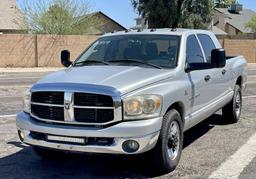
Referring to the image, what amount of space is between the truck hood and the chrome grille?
195mm

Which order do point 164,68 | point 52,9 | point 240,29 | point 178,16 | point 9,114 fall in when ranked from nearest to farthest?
point 164,68 → point 9,114 → point 52,9 → point 178,16 → point 240,29

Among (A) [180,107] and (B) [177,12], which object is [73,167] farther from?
(B) [177,12]

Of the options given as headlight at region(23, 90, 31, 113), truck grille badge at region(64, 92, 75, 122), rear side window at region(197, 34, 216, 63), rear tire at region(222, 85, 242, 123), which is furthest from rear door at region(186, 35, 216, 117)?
headlight at region(23, 90, 31, 113)

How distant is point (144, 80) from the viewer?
588 cm

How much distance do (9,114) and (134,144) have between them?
227 inches

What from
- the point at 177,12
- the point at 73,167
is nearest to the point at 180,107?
the point at 73,167

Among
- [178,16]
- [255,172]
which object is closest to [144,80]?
[255,172]

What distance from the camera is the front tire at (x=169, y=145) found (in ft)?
19.1

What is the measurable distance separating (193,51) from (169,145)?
1.87 m

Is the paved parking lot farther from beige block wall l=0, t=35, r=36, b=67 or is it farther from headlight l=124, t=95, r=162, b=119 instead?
beige block wall l=0, t=35, r=36, b=67

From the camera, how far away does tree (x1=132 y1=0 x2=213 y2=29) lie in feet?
141

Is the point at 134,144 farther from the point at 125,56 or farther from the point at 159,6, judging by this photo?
the point at 159,6

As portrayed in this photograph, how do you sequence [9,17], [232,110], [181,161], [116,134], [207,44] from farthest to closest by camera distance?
[9,17], [232,110], [207,44], [181,161], [116,134]

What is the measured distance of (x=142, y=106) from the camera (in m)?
5.61
